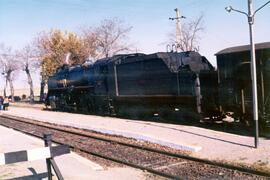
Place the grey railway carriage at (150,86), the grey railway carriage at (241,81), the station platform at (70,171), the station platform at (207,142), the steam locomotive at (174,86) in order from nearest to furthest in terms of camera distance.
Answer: the station platform at (70,171) < the station platform at (207,142) < the grey railway carriage at (241,81) < the steam locomotive at (174,86) < the grey railway carriage at (150,86)

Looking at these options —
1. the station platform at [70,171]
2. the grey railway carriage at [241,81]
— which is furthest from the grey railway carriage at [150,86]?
the station platform at [70,171]

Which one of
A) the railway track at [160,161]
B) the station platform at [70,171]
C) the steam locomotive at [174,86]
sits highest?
the steam locomotive at [174,86]

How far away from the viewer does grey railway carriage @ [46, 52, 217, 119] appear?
16562 millimetres

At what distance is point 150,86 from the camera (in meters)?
19.6

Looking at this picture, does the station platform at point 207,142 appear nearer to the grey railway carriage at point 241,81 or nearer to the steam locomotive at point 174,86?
the grey railway carriage at point 241,81

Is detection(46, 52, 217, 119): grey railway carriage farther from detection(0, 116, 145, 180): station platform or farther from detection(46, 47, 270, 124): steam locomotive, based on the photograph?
detection(0, 116, 145, 180): station platform

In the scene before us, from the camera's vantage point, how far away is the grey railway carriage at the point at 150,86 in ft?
54.3

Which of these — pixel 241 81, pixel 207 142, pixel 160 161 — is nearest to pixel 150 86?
pixel 241 81

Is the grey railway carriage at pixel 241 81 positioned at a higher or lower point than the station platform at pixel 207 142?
higher

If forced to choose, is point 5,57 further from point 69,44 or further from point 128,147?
point 128,147

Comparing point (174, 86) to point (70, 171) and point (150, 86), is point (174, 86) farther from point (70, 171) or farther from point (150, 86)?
point (70, 171)

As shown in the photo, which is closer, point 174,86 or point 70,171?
point 70,171

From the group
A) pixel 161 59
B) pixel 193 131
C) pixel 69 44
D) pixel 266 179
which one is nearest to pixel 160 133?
pixel 193 131

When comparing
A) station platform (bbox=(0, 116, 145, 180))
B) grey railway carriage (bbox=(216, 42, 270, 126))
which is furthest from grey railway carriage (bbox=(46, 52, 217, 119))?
station platform (bbox=(0, 116, 145, 180))
